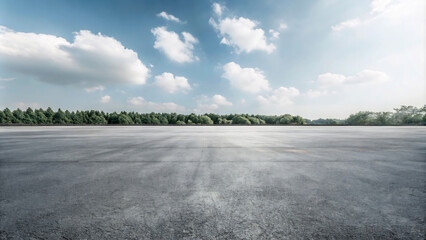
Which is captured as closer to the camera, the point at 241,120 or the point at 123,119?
the point at 123,119

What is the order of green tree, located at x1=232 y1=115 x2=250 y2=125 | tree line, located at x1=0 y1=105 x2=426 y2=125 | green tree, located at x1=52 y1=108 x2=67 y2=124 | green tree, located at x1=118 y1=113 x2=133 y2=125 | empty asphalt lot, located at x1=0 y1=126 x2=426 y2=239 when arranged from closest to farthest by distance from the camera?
1. empty asphalt lot, located at x1=0 y1=126 x2=426 y2=239
2. tree line, located at x1=0 y1=105 x2=426 y2=125
3. green tree, located at x1=52 y1=108 x2=67 y2=124
4. green tree, located at x1=118 y1=113 x2=133 y2=125
5. green tree, located at x1=232 y1=115 x2=250 y2=125

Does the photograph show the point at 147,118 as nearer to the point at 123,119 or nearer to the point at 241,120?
the point at 123,119

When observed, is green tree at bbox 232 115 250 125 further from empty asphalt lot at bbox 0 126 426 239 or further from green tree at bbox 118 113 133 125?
empty asphalt lot at bbox 0 126 426 239

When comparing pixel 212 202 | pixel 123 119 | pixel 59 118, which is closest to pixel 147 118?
pixel 123 119

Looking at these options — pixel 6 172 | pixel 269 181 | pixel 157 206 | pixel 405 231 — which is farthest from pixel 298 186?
pixel 6 172

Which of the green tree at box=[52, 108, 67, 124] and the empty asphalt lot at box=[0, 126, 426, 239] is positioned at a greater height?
the green tree at box=[52, 108, 67, 124]

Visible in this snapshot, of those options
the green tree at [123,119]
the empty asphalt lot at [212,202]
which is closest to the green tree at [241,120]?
the green tree at [123,119]

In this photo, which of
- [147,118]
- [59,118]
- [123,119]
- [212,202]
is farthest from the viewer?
[147,118]

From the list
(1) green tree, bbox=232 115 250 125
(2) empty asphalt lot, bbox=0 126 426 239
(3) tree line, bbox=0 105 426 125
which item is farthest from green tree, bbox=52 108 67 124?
(2) empty asphalt lot, bbox=0 126 426 239

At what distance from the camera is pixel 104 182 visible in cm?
430

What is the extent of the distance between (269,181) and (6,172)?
7.60m

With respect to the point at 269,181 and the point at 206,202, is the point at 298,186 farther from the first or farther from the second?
the point at 206,202

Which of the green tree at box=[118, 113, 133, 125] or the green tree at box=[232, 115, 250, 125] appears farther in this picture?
the green tree at box=[232, 115, 250, 125]

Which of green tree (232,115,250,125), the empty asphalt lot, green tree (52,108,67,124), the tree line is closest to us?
the empty asphalt lot
